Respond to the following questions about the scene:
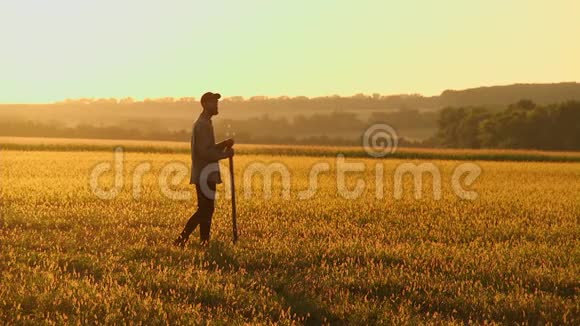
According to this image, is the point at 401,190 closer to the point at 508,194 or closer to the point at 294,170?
the point at 508,194

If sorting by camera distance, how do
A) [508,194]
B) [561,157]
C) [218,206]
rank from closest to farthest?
[218,206], [508,194], [561,157]

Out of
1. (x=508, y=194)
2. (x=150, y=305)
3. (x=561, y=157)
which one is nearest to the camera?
(x=150, y=305)

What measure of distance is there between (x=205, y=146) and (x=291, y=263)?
244 cm

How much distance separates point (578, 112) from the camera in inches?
3319

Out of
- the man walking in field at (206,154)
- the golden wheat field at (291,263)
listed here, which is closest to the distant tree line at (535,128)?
the golden wheat field at (291,263)

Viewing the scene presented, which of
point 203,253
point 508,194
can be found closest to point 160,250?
point 203,253

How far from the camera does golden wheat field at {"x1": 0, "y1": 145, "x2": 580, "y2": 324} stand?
25.4 ft

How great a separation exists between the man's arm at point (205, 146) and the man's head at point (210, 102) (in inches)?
10.6

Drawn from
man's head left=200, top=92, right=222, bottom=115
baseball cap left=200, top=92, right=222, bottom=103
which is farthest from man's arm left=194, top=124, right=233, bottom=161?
baseball cap left=200, top=92, right=222, bottom=103

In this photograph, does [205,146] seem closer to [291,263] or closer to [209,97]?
[209,97]

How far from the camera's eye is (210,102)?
1084 centimetres

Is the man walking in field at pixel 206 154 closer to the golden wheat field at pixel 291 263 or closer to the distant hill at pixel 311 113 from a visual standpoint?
the golden wheat field at pixel 291 263

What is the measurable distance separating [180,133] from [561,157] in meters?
50.7

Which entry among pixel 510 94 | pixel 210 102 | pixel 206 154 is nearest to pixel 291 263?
pixel 206 154
